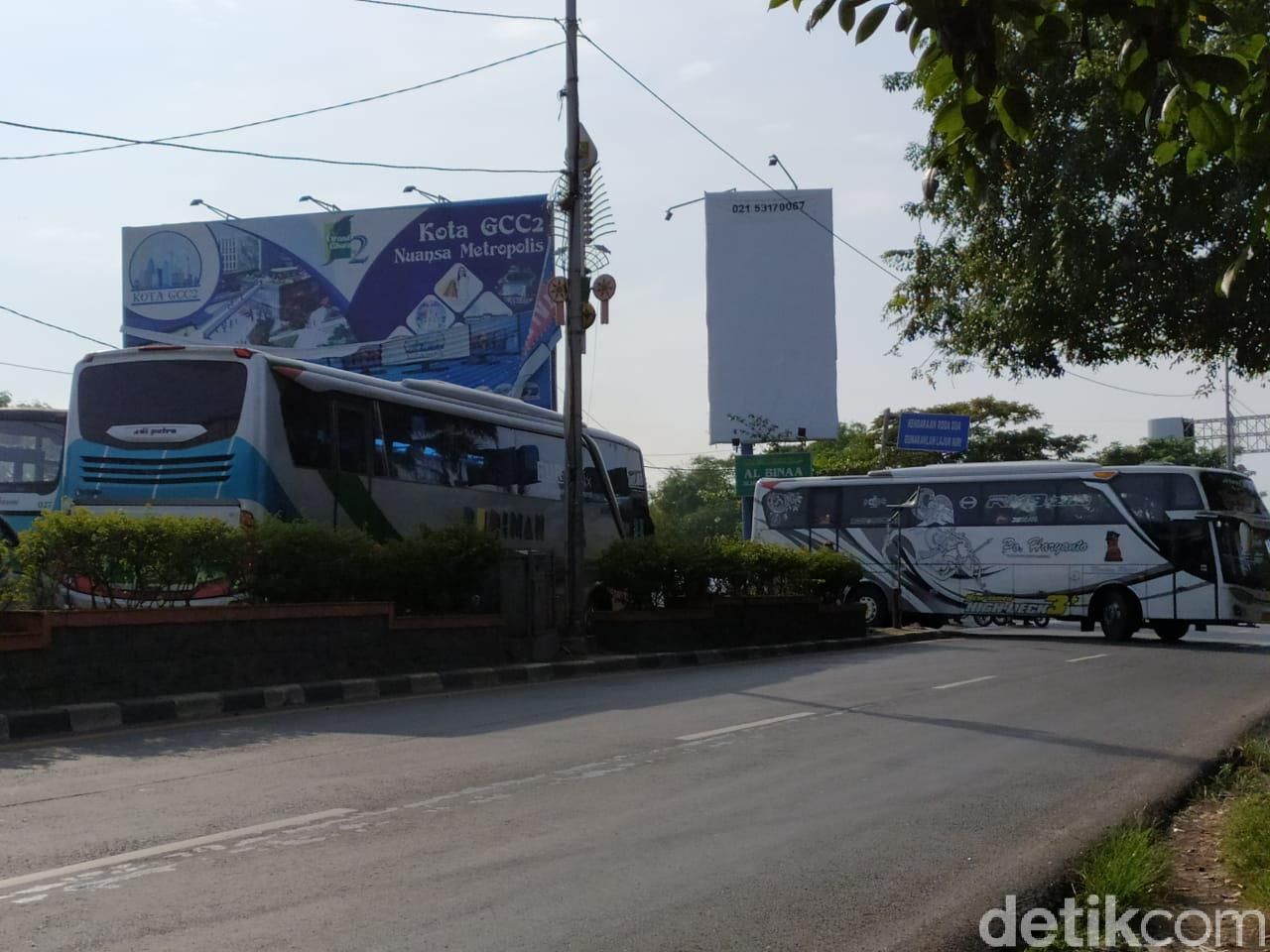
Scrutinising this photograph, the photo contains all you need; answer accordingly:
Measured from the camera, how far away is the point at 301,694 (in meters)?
11.5

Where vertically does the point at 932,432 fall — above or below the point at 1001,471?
above

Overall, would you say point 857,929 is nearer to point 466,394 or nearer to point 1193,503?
point 466,394

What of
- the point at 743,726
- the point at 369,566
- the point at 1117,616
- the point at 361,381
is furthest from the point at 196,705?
the point at 1117,616

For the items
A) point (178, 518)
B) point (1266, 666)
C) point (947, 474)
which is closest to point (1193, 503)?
point (947, 474)

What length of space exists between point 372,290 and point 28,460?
675 inches

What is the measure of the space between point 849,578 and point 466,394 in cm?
787

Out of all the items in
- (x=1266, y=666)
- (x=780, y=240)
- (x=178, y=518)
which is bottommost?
(x=1266, y=666)

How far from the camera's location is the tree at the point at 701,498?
286 feet

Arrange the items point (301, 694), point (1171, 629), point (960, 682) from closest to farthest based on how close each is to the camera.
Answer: point (301, 694) < point (960, 682) < point (1171, 629)

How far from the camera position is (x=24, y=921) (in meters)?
4.51

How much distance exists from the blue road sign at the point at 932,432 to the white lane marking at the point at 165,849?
40.5 meters

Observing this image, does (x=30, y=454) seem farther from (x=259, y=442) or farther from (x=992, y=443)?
(x=992, y=443)

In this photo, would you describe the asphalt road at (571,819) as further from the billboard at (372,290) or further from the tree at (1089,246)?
the billboard at (372,290)

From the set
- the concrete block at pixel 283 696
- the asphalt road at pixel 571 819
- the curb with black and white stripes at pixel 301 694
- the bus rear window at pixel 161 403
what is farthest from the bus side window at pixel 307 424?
the asphalt road at pixel 571 819
